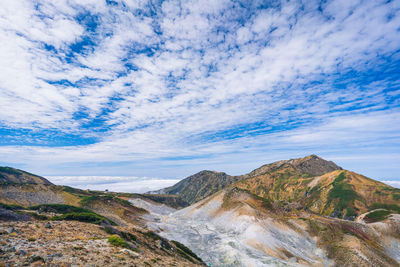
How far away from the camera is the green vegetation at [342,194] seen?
14362 cm

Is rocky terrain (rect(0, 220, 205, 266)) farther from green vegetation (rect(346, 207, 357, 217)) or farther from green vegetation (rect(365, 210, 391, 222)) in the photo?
green vegetation (rect(346, 207, 357, 217))

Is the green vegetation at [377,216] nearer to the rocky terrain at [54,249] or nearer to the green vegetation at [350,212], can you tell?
the green vegetation at [350,212]

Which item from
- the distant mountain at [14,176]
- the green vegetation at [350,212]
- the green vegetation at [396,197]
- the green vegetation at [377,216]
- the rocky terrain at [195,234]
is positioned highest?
the distant mountain at [14,176]

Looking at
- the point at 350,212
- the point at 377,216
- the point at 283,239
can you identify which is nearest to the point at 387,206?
the point at 350,212

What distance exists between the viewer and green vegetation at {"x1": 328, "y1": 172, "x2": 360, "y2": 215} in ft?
471

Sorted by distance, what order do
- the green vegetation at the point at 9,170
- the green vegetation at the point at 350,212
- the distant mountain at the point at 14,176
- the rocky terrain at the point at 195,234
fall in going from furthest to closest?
the green vegetation at the point at 9,170 < the green vegetation at the point at 350,212 < the distant mountain at the point at 14,176 < the rocky terrain at the point at 195,234

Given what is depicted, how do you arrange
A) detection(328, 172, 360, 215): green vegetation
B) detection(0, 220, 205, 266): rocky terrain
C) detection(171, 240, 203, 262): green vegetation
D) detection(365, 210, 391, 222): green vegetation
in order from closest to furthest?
detection(0, 220, 205, 266): rocky terrain < detection(171, 240, 203, 262): green vegetation < detection(365, 210, 391, 222): green vegetation < detection(328, 172, 360, 215): green vegetation

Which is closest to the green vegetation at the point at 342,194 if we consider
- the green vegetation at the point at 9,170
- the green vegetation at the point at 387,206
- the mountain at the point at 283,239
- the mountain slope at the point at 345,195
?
the mountain slope at the point at 345,195

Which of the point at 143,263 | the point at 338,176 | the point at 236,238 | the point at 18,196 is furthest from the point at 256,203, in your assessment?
the point at 338,176

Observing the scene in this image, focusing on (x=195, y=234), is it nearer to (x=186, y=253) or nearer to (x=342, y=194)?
(x=186, y=253)

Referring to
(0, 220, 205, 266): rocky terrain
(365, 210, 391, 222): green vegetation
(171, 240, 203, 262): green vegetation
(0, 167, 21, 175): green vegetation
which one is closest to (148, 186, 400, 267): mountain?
(365, 210, 391, 222): green vegetation

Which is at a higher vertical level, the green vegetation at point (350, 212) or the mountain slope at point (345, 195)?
the mountain slope at point (345, 195)

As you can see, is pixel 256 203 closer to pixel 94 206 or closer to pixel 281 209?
pixel 281 209

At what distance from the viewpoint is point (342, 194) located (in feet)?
495
